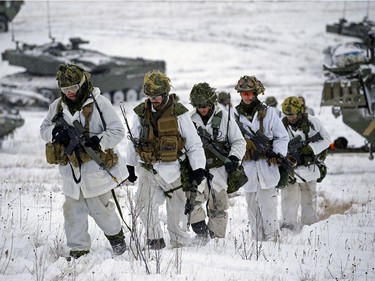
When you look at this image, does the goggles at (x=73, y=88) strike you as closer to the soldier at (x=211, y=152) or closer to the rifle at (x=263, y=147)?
the soldier at (x=211, y=152)

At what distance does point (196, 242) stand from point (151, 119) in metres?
1.42

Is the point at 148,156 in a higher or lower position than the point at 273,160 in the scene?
higher

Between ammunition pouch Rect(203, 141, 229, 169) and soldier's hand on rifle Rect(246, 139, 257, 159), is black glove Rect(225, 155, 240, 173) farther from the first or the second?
soldier's hand on rifle Rect(246, 139, 257, 159)

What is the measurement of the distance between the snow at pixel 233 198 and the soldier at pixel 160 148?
585 mm

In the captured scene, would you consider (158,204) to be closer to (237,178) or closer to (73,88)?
(237,178)

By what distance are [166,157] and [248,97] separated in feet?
5.19

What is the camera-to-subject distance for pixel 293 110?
819 centimetres

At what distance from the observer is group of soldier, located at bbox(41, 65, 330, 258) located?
5965 millimetres

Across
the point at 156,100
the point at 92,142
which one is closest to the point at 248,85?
the point at 156,100

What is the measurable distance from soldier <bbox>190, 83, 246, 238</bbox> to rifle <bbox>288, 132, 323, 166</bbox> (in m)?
1.49

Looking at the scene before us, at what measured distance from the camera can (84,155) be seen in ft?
19.5

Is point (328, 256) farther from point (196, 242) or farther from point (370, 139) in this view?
point (370, 139)

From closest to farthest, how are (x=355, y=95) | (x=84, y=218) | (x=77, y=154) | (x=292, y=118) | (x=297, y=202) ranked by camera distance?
(x=77, y=154)
(x=84, y=218)
(x=292, y=118)
(x=297, y=202)
(x=355, y=95)

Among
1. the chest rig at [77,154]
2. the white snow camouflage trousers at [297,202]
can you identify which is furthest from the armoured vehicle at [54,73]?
the chest rig at [77,154]
